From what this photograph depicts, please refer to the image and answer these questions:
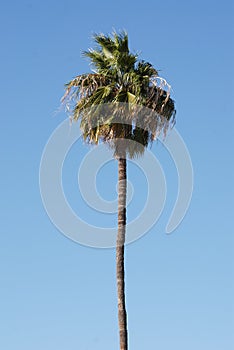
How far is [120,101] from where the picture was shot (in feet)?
126

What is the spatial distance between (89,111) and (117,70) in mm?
1837

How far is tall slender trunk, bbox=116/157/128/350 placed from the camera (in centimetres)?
3550

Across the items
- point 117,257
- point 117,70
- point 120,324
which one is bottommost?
point 120,324

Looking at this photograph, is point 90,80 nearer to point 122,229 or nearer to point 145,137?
point 145,137

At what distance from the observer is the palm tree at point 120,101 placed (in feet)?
126

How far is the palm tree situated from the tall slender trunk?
34mm

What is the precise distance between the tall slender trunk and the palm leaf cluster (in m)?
1.04

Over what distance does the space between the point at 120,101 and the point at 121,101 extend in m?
0.05

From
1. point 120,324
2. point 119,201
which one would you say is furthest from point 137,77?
point 120,324

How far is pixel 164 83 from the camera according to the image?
3881cm

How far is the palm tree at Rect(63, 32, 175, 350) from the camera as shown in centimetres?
3831

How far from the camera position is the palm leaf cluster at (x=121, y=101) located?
38.3 meters

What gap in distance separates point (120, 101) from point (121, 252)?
17.5 feet

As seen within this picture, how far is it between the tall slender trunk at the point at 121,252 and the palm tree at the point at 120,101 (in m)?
0.03
